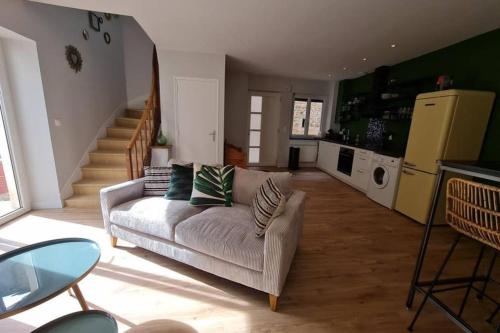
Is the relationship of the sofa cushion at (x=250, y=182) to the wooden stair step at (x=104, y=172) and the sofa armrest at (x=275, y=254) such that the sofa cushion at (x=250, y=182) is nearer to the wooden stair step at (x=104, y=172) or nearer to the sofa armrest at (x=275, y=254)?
the sofa armrest at (x=275, y=254)

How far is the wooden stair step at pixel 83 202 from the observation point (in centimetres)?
297

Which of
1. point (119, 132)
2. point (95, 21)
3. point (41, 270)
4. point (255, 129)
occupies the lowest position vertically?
point (41, 270)

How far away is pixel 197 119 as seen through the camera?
3.93 metres

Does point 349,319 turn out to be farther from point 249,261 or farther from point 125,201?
point 125,201

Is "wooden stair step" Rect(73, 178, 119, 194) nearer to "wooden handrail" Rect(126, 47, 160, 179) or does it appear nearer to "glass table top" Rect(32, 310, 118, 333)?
"wooden handrail" Rect(126, 47, 160, 179)

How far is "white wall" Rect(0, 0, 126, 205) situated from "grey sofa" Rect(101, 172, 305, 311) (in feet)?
5.63

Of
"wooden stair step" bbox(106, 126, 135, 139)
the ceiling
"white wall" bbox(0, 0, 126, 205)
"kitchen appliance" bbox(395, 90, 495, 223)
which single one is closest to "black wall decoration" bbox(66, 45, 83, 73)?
"white wall" bbox(0, 0, 126, 205)

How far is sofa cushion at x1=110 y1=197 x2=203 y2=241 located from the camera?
1.81 meters

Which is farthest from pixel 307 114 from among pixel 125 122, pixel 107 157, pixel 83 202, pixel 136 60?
pixel 83 202

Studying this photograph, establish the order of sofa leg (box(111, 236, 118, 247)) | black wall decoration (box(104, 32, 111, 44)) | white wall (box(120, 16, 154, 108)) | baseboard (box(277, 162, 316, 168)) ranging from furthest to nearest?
baseboard (box(277, 162, 316, 168)), white wall (box(120, 16, 154, 108)), black wall decoration (box(104, 32, 111, 44)), sofa leg (box(111, 236, 118, 247))

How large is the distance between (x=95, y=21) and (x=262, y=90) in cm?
375

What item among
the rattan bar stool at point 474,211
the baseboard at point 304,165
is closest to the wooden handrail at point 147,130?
the rattan bar stool at point 474,211

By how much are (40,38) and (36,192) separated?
2.01 metres

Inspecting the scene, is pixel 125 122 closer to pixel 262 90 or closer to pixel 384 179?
pixel 262 90
